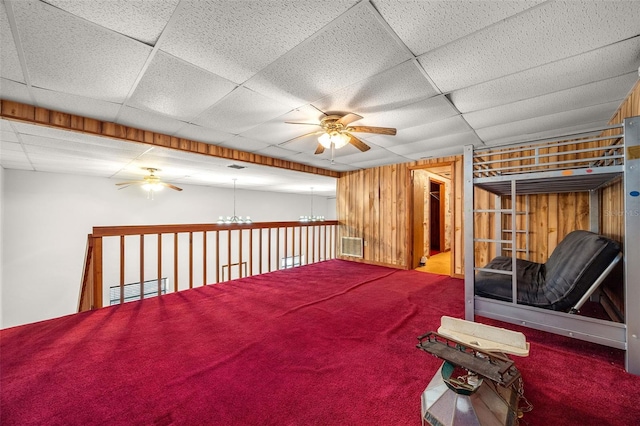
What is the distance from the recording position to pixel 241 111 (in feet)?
8.58

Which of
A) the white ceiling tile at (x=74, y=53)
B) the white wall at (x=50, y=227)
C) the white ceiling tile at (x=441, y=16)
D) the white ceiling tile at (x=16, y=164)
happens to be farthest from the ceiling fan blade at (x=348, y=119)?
the white wall at (x=50, y=227)

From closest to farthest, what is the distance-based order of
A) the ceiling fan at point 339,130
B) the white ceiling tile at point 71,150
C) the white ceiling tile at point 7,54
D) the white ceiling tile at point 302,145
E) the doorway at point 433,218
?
the white ceiling tile at point 7,54
the ceiling fan at point 339,130
the white ceiling tile at point 71,150
the white ceiling tile at point 302,145
the doorway at point 433,218

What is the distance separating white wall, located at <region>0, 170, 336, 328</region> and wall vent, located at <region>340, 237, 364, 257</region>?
212 inches

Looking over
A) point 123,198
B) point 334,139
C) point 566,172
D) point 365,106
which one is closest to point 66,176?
point 123,198

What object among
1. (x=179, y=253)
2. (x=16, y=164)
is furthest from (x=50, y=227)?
(x=179, y=253)

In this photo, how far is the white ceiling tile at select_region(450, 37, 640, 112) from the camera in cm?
166

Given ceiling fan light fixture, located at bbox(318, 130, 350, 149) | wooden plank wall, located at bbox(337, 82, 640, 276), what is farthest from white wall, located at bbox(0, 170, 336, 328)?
ceiling fan light fixture, located at bbox(318, 130, 350, 149)

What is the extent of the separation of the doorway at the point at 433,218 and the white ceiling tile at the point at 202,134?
3567mm

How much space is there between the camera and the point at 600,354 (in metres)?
1.79

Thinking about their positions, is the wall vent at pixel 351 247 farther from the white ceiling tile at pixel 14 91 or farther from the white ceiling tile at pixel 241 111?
the white ceiling tile at pixel 14 91

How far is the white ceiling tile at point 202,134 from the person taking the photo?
3.15m

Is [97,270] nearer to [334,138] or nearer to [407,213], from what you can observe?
[334,138]

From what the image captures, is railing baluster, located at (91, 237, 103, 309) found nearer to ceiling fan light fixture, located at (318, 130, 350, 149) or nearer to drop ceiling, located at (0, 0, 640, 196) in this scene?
drop ceiling, located at (0, 0, 640, 196)

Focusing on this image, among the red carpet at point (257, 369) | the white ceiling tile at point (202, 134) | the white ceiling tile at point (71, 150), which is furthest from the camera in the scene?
the white ceiling tile at point (71, 150)
